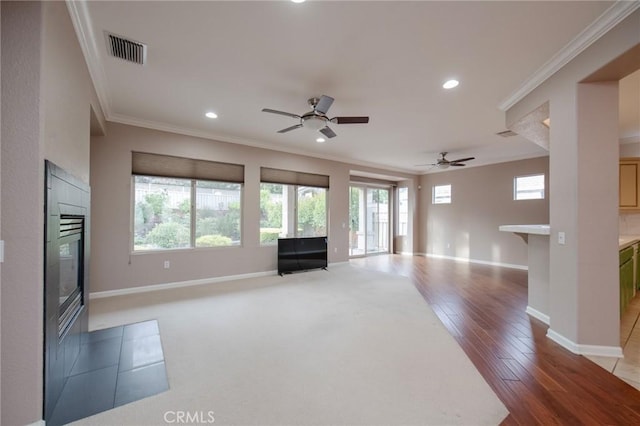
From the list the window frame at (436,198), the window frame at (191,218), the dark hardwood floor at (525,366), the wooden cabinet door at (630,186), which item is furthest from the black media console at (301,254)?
the wooden cabinet door at (630,186)

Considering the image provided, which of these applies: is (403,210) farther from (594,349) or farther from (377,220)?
(594,349)

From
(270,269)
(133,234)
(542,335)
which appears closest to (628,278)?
(542,335)

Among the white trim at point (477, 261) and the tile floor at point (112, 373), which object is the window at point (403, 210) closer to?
the white trim at point (477, 261)

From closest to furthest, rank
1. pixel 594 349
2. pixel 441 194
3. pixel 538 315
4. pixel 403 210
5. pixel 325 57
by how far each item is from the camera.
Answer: pixel 594 349, pixel 325 57, pixel 538 315, pixel 441 194, pixel 403 210

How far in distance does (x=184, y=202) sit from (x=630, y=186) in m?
7.73

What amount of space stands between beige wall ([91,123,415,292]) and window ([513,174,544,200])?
17.6 ft

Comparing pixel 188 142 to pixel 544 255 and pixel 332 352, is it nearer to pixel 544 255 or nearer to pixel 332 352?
pixel 332 352

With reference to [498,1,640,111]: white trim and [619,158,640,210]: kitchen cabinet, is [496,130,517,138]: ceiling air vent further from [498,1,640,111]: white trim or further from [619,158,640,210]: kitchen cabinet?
[619,158,640,210]: kitchen cabinet

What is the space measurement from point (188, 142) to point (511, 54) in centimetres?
467

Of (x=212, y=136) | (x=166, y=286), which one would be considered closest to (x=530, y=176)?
(x=212, y=136)

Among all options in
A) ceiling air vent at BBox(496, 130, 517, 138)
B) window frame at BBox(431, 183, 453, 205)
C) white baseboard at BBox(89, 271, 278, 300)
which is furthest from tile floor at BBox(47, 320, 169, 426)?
window frame at BBox(431, 183, 453, 205)

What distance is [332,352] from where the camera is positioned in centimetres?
240

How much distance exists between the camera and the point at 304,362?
7.32ft

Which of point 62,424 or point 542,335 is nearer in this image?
point 62,424
